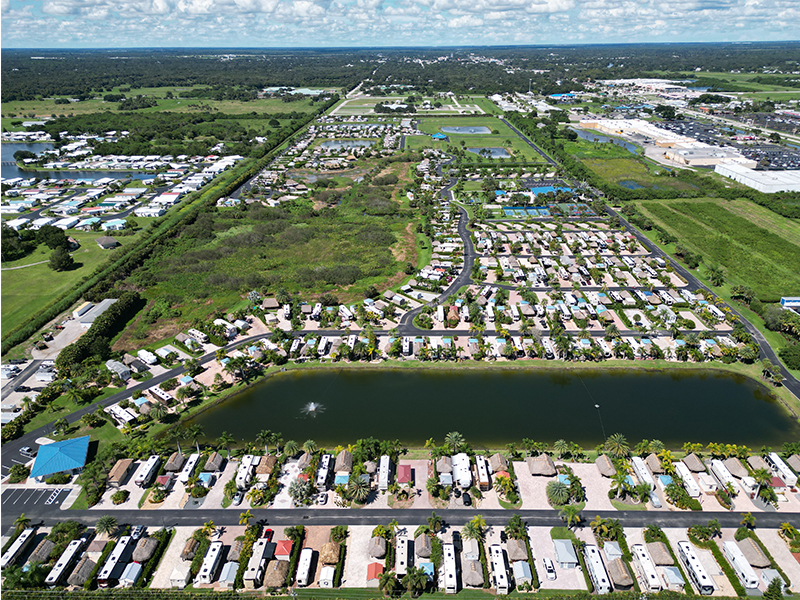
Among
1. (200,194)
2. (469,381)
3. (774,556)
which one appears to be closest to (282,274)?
(469,381)

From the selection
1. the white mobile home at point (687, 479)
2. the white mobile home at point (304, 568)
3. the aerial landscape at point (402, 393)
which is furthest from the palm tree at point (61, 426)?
the white mobile home at point (687, 479)

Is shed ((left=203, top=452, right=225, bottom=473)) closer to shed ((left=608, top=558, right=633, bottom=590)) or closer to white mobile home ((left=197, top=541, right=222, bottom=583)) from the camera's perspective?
white mobile home ((left=197, top=541, right=222, bottom=583))

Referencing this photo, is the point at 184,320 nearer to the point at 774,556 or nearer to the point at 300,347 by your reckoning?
the point at 300,347

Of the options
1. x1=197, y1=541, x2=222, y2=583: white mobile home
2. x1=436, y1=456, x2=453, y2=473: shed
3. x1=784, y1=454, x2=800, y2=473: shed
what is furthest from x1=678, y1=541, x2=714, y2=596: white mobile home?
x1=197, y1=541, x2=222, y2=583: white mobile home

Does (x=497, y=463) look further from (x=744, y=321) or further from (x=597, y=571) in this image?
(x=744, y=321)

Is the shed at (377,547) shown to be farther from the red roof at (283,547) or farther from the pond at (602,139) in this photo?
the pond at (602,139)

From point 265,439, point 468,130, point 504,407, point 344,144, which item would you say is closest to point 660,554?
point 504,407
